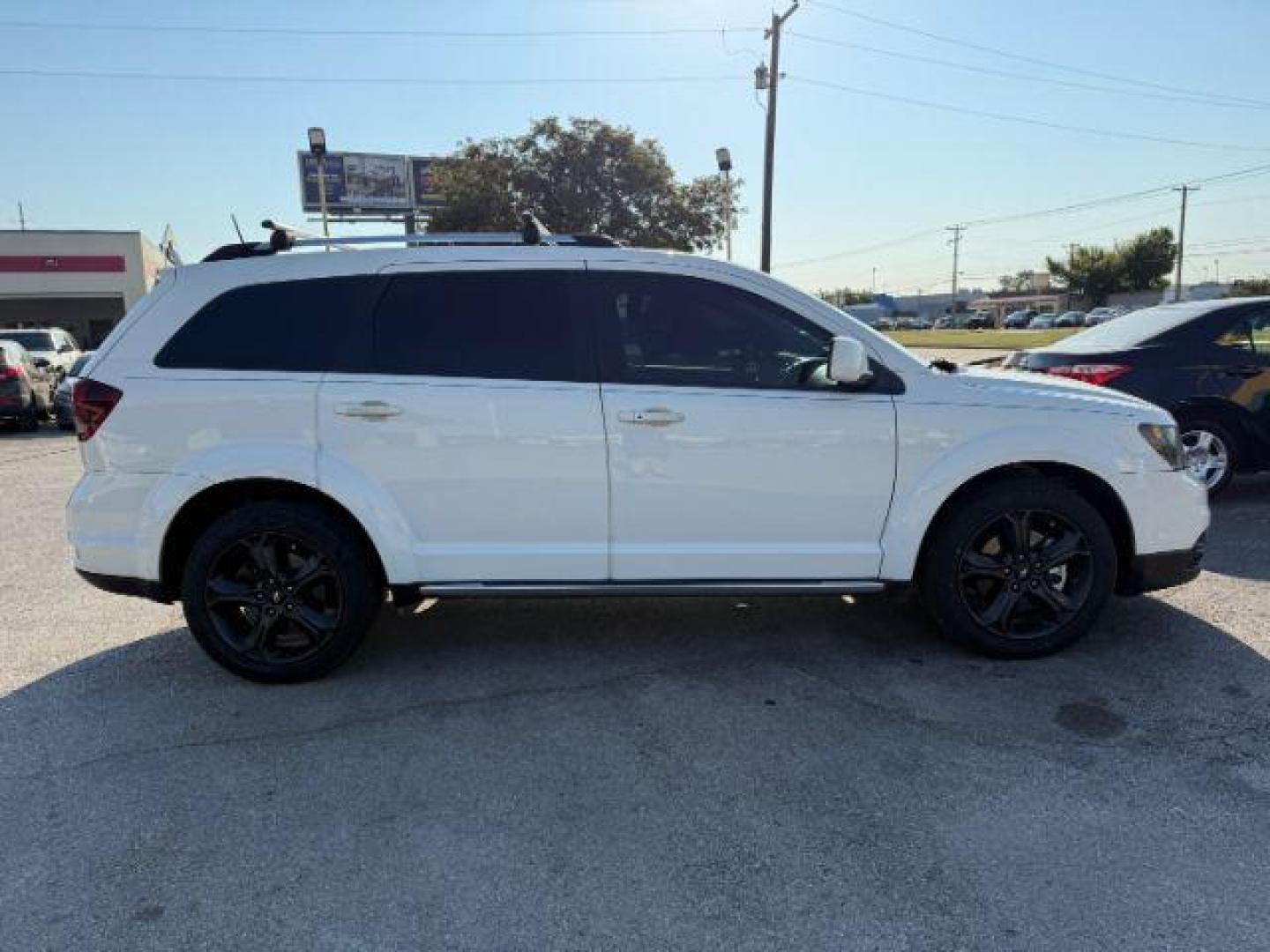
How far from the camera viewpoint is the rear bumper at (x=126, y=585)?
3.96 metres

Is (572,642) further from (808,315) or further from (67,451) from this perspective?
(67,451)

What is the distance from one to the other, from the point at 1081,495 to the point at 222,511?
4.03 metres

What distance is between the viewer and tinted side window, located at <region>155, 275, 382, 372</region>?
388 cm

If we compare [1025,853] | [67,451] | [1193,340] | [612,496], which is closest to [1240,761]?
[1025,853]

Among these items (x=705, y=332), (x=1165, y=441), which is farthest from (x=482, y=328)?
(x=1165, y=441)

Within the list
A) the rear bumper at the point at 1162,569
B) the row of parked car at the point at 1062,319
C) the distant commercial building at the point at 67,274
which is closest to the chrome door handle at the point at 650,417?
the rear bumper at the point at 1162,569

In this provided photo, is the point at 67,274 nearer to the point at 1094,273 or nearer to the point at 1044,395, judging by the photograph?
the point at 1044,395

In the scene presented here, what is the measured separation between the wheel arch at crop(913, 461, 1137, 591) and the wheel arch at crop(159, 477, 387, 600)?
2.54 meters

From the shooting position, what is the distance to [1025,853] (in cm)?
269

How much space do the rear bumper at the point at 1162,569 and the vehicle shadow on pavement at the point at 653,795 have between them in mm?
343

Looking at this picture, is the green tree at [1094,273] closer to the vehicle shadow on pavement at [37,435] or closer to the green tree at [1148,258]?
the green tree at [1148,258]

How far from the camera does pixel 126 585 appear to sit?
156 inches

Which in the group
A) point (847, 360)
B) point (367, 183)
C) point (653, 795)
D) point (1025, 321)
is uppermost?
point (367, 183)

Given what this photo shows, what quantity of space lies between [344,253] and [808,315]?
213 centimetres
